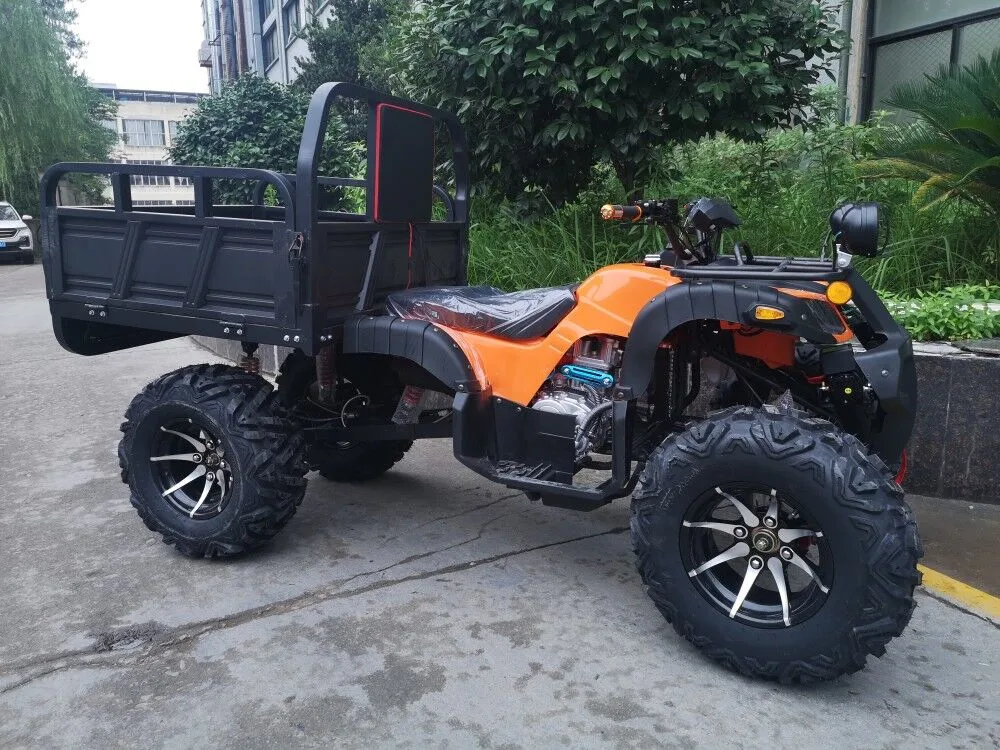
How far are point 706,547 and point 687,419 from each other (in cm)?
66

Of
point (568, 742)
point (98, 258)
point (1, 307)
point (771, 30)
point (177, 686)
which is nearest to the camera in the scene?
point (568, 742)

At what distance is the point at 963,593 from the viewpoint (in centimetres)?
354

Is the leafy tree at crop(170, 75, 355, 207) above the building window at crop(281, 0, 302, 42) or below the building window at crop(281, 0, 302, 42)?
below

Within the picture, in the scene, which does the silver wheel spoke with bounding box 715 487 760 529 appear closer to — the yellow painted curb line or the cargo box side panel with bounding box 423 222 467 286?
the yellow painted curb line

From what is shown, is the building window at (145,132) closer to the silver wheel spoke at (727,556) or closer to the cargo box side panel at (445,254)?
the cargo box side panel at (445,254)

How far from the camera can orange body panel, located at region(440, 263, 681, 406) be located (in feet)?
10.6

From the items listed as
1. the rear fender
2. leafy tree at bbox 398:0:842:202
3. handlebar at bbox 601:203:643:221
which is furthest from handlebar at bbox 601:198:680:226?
leafy tree at bbox 398:0:842:202

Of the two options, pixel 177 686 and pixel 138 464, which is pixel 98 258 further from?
pixel 177 686

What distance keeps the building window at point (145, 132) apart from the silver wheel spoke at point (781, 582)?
86.4m

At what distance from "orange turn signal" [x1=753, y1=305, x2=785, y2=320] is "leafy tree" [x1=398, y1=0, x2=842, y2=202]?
307cm

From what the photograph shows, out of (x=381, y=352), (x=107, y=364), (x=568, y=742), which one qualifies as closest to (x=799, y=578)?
(x=568, y=742)

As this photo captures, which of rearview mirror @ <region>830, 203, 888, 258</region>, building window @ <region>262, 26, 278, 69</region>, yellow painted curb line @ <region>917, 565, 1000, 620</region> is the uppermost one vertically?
building window @ <region>262, 26, 278, 69</region>

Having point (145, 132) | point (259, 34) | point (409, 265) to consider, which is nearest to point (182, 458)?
point (409, 265)

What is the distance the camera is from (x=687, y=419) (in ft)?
11.7
